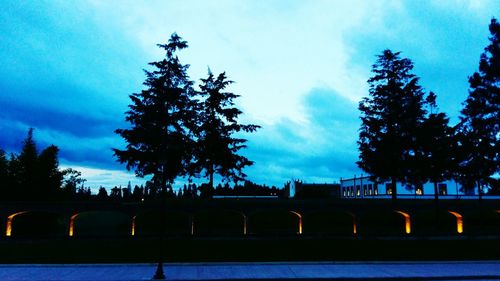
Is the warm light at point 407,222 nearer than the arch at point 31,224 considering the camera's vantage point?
No

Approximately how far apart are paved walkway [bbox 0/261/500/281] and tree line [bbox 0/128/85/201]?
1143 inches

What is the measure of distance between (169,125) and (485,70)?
101 ft

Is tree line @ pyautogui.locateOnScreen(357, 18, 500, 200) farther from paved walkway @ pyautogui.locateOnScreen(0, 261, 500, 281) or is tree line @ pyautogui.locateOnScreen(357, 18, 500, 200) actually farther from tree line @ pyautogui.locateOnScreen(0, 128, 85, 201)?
tree line @ pyautogui.locateOnScreen(0, 128, 85, 201)

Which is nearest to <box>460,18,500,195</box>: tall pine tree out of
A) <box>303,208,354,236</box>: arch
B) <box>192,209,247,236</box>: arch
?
<box>303,208,354,236</box>: arch

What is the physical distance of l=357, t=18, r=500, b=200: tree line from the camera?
3888 centimetres

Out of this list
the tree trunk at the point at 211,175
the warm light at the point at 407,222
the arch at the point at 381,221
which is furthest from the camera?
the tree trunk at the point at 211,175

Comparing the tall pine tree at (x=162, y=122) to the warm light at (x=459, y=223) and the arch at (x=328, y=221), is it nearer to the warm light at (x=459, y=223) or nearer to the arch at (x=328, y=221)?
the arch at (x=328, y=221)

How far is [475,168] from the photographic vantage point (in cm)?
4097

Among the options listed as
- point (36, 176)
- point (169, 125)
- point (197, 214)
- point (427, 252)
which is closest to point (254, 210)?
point (197, 214)

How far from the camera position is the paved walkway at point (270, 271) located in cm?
1521

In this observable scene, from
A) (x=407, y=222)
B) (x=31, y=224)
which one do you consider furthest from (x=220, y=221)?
(x=407, y=222)

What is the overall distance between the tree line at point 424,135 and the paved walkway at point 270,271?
873 inches

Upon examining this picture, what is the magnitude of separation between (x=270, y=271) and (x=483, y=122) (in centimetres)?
3169

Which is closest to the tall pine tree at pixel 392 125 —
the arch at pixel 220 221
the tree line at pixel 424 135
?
the tree line at pixel 424 135
